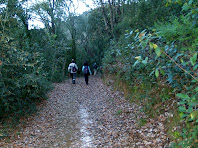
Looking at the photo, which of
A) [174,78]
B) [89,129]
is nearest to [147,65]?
[174,78]

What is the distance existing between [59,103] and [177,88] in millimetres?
6716

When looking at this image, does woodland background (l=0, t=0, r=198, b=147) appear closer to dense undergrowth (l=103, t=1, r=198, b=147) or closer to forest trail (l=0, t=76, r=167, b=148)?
dense undergrowth (l=103, t=1, r=198, b=147)

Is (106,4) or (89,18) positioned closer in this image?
(106,4)

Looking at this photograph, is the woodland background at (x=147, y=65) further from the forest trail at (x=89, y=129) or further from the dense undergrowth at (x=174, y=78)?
the forest trail at (x=89, y=129)

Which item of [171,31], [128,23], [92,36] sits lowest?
[171,31]

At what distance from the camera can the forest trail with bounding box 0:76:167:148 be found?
A: 201 inches

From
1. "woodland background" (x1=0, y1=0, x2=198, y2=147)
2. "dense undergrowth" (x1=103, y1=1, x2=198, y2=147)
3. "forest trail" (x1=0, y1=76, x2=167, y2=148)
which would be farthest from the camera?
"forest trail" (x1=0, y1=76, x2=167, y2=148)

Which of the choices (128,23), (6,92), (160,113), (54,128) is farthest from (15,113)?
(128,23)

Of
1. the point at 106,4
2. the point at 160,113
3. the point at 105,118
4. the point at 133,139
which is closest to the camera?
the point at 133,139

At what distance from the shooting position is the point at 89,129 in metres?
6.50

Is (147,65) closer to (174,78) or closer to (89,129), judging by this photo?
(174,78)

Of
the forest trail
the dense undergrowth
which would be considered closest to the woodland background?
the dense undergrowth

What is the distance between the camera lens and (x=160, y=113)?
5473 millimetres

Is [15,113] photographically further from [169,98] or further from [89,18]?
[89,18]
